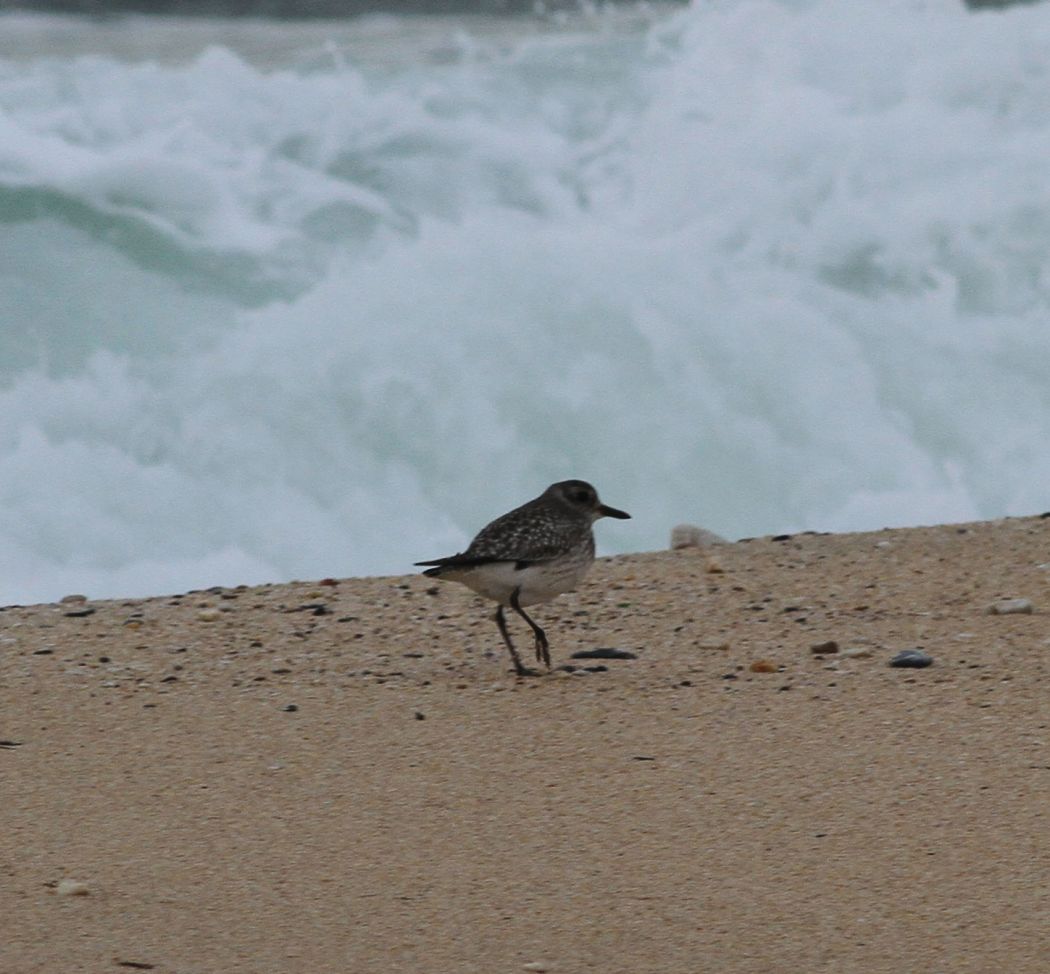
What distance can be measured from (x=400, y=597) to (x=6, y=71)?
24.3ft

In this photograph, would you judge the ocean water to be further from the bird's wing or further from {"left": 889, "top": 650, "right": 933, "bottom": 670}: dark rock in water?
{"left": 889, "top": 650, "right": 933, "bottom": 670}: dark rock in water

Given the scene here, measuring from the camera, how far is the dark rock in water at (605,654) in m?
5.30

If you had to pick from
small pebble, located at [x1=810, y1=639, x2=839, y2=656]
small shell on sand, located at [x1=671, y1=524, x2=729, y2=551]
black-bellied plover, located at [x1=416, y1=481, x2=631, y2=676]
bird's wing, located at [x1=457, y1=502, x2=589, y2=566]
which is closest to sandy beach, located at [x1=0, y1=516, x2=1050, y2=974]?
small pebble, located at [x1=810, y1=639, x2=839, y2=656]

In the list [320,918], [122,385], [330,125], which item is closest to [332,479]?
[122,385]

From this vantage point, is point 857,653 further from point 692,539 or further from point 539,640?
point 692,539

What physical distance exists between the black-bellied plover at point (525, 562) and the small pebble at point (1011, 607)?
1.27 metres

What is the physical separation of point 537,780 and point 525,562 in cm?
97

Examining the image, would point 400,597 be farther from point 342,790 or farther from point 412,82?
point 412,82

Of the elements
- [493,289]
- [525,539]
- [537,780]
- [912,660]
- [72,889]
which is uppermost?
[493,289]

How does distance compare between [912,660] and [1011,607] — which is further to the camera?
[1011,607]

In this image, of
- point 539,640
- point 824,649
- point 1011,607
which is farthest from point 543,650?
point 1011,607

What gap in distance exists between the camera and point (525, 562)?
5031 mm

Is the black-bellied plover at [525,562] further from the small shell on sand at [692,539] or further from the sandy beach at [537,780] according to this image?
the small shell on sand at [692,539]

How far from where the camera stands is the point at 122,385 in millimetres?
9734
